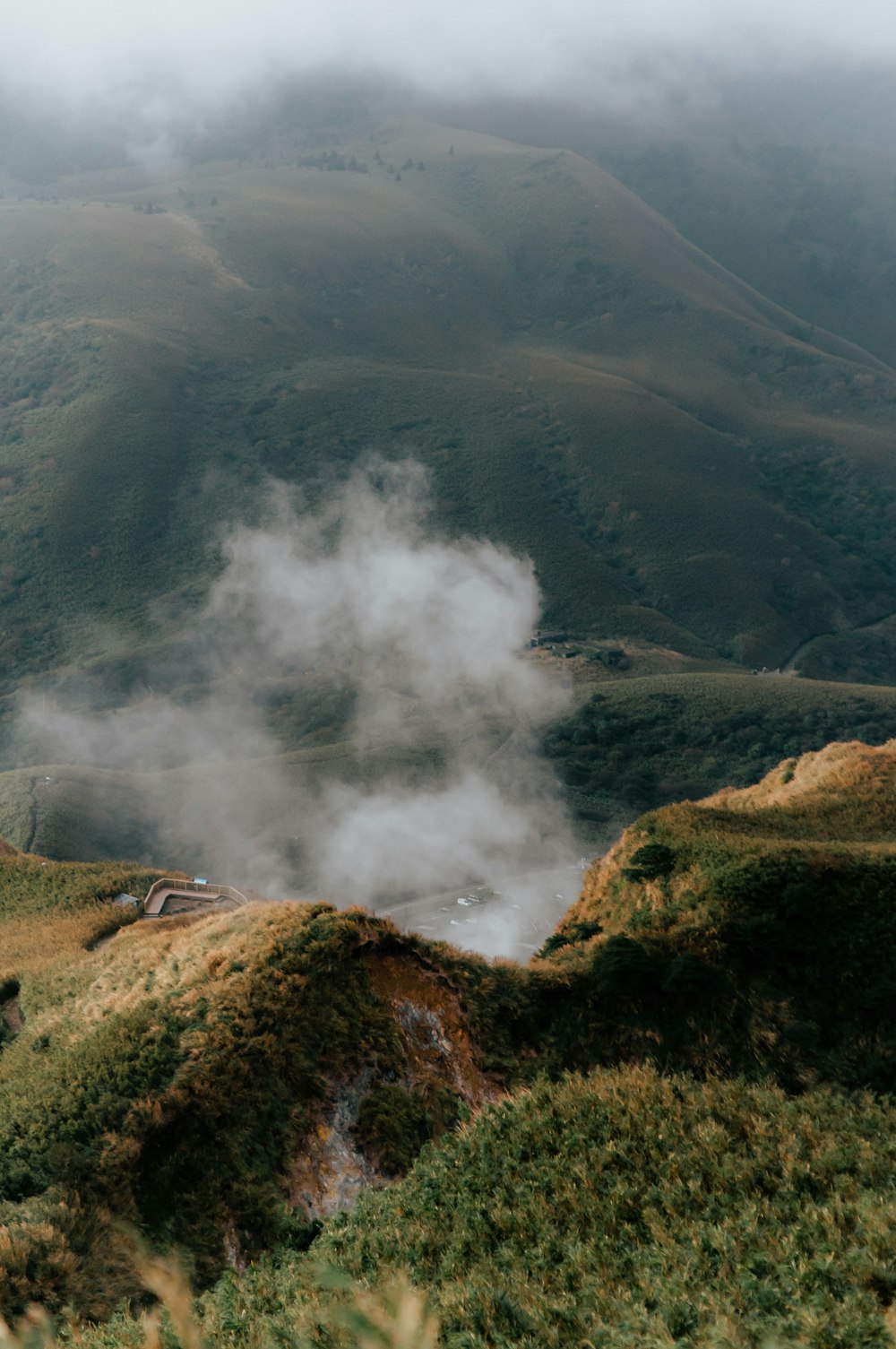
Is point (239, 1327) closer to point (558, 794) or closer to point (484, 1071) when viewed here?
point (484, 1071)

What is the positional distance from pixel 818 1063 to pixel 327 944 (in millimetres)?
15394

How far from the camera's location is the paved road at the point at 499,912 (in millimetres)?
106000

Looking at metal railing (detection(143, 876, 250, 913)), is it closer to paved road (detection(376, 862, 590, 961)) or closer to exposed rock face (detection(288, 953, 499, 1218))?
exposed rock face (detection(288, 953, 499, 1218))

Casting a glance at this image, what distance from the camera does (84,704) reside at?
192 m

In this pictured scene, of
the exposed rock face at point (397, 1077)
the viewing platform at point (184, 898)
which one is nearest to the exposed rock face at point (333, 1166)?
the exposed rock face at point (397, 1077)

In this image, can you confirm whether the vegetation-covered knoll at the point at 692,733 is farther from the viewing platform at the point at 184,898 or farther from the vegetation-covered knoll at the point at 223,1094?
the vegetation-covered knoll at the point at 223,1094

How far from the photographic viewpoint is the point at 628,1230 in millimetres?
18531

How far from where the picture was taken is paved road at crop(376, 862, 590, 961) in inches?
4173

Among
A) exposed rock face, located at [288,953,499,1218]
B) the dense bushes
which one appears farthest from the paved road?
the dense bushes

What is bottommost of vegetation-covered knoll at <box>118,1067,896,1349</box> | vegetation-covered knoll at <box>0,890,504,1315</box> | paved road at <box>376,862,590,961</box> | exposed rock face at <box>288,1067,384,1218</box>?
paved road at <box>376,862,590,961</box>

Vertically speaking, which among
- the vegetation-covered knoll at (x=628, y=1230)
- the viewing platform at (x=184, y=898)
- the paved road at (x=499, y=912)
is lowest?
the paved road at (x=499, y=912)

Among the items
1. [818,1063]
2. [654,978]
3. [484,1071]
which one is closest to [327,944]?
[484,1071]

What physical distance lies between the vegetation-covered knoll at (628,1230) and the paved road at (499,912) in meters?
76.4

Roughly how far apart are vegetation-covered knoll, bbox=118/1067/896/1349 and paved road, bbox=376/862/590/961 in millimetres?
76366
